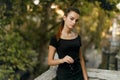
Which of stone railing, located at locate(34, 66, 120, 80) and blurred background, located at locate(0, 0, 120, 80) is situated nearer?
stone railing, located at locate(34, 66, 120, 80)

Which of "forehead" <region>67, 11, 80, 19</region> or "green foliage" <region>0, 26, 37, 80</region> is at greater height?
"forehead" <region>67, 11, 80, 19</region>

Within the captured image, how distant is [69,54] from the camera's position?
16.3 feet

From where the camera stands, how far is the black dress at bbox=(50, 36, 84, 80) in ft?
16.3

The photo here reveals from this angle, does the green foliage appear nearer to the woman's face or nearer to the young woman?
the young woman

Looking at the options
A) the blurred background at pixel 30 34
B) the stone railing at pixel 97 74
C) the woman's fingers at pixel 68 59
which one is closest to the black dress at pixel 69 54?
the woman's fingers at pixel 68 59

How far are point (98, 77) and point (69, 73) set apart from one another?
0.77m

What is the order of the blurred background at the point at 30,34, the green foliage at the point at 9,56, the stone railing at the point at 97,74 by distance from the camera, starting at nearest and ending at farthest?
1. the stone railing at the point at 97,74
2. the green foliage at the point at 9,56
3. the blurred background at the point at 30,34

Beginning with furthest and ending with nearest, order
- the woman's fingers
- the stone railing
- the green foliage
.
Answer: the green foliage → the stone railing → the woman's fingers

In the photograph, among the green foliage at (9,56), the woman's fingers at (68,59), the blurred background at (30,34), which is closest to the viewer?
the woman's fingers at (68,59)

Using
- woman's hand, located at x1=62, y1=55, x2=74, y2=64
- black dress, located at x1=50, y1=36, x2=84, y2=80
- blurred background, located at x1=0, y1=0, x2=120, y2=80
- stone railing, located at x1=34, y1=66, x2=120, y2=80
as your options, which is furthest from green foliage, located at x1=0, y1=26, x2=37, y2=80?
woman's hand, located at x1=62, y1=55, x2=74, y2=64

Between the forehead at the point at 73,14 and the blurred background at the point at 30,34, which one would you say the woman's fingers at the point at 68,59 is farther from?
the blurred background at the point at 30,34

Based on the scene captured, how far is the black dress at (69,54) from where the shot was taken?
495 centimetres

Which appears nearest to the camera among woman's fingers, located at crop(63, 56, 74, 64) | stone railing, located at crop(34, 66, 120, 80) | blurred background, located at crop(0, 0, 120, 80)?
woman's fingers, located at crop(63, 56, 74, 64)

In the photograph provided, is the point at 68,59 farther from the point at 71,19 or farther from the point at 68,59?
the point at 71,19
